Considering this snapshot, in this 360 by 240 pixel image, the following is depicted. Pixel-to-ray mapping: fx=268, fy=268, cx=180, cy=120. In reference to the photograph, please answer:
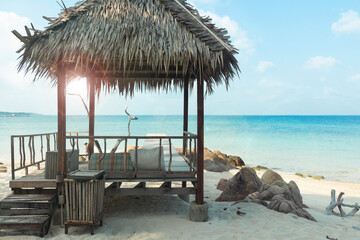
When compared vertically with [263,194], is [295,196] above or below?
below

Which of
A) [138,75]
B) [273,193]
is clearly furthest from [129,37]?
[273,193]

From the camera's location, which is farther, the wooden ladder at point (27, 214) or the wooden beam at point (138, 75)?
the wooden beam at point (138, 75)

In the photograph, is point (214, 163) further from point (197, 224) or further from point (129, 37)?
point (129, 37)

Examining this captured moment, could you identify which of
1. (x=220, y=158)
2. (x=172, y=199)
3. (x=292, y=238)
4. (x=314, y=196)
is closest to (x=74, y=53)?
(x=172, y=199)

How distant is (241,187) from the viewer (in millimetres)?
7324

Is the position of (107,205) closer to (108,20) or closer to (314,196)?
(108,20)

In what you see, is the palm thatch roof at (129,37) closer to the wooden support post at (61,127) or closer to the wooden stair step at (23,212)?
the wooden support post at (61,127)

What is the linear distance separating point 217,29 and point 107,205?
4.60m

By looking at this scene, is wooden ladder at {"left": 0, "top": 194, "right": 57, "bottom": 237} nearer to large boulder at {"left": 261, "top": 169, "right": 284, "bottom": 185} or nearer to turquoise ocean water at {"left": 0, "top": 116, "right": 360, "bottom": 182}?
large boulder at {"left": 261, "top": 169, "right": 284, "bottom": 185}

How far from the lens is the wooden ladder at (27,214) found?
14.3 ft

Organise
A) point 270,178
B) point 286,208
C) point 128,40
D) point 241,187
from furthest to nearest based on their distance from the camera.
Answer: point 270,178
point 241,187
point 286,208
point 128,40

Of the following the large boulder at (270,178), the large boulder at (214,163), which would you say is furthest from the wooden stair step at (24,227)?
the large boulder at (214,163)

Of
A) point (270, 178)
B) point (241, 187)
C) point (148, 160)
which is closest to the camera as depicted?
point (148, 160)

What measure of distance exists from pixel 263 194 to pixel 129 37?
200 inches
